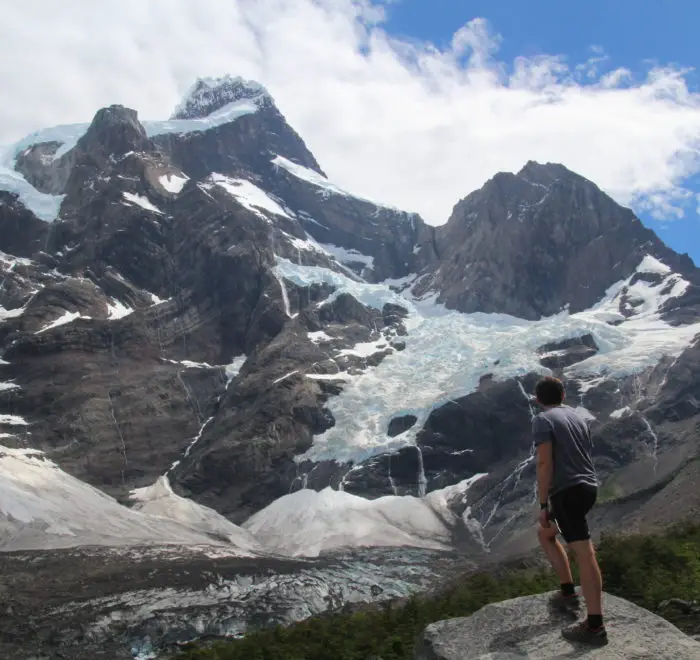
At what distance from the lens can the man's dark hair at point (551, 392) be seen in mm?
11804

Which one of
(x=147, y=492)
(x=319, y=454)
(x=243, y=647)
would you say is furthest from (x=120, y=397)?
(x=243, y=647)

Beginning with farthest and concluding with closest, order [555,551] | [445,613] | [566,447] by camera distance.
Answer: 1. [445,613]
2. [555,551]
3. [566,447]

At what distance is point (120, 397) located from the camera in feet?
654

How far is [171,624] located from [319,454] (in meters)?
93.0

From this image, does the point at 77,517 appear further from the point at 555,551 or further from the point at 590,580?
the point at 590,580

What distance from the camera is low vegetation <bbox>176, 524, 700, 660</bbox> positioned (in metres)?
16.2

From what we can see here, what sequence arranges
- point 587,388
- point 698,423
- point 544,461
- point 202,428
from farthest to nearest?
point 202,428 < point 587,388 < point 698,423 < point 544,461

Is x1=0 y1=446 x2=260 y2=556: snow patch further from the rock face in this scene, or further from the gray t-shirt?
the gray t-shirt

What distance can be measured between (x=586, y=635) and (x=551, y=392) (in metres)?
3.31

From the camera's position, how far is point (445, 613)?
19938 millimetres

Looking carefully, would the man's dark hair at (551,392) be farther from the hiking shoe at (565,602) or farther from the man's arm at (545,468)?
the hiking shoe at (565,602)

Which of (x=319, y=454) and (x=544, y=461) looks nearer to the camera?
(x=544, y=461)

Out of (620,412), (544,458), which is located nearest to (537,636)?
(544,458)

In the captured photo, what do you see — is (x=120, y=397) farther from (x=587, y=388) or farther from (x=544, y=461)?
(x=544, y=461)
